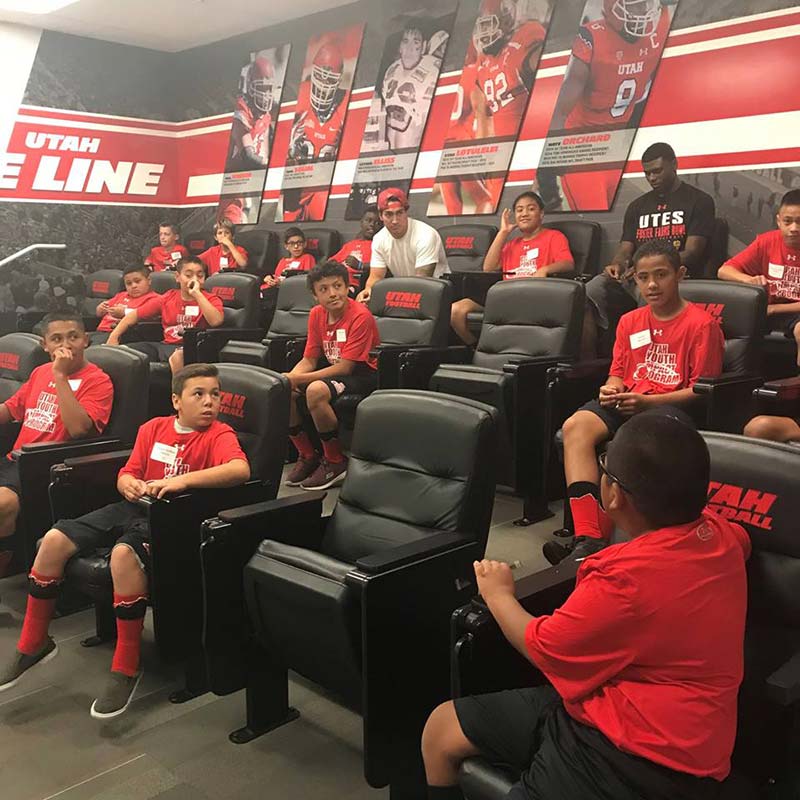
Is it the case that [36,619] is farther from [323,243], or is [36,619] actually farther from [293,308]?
[323,243]

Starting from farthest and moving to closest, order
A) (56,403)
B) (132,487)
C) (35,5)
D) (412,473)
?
1. (35,5)
2. (56,403)
3. (132,487)
4. (412,473)

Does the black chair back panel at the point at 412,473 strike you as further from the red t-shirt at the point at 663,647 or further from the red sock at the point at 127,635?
the red t-shirt at the point at 663,647

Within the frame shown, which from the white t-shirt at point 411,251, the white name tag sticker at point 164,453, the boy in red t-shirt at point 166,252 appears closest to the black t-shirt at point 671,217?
the white t-shirt at point 411,251

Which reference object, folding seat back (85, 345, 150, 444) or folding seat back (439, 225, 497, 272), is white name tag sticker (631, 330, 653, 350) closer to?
folding seat back (85, 345, 150, 444)

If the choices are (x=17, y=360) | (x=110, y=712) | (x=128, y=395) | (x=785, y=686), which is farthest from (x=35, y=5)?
(x=785, y=686)

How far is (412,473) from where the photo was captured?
2285 millimetres

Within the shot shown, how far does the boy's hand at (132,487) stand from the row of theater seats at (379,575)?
6.6 inches

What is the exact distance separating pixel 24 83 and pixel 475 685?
8.09 meters

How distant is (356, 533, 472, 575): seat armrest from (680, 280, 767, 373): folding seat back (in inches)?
71.3

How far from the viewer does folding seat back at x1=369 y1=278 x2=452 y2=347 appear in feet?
14.3

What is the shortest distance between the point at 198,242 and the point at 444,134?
3.16 m

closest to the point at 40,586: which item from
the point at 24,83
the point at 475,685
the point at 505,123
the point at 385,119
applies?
the point at 475,685

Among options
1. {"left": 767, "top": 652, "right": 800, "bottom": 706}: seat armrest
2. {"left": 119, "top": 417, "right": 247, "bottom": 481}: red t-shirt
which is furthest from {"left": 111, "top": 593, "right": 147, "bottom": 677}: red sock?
{"left": 767, "top": 652, "right": 800, "bottom": 706}: seat armrest

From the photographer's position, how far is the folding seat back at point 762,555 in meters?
1.48
